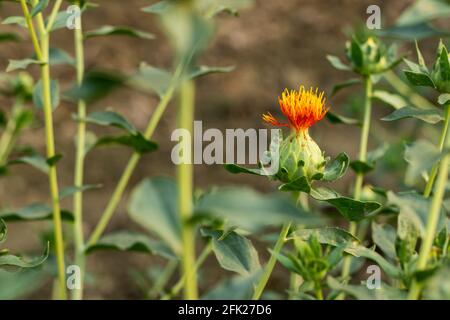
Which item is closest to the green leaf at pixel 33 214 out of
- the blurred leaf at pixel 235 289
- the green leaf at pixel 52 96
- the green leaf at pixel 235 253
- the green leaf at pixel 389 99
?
the green leaf at pixel 52 96

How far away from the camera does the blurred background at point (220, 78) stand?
2.66 meters

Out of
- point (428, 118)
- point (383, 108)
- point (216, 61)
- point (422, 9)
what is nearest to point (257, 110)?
point (216, 61)

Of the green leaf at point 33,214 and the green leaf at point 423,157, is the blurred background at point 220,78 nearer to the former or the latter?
the green leaf at point 33,214

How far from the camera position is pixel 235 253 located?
35.1 inches

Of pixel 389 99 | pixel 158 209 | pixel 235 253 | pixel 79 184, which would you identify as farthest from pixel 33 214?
pixel 158 209

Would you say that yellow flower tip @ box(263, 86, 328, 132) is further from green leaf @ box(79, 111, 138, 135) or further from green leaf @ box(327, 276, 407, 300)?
green leaf @ box(79, 111, 138, 135)

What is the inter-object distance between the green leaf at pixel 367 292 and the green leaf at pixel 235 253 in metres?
0.15

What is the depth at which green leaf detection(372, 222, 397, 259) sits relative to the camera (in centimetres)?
98

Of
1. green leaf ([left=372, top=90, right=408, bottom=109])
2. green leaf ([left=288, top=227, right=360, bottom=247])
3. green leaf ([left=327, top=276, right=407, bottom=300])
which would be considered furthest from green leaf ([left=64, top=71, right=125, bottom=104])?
green leaf ([left=372, top=90, right=408, bottom=109])

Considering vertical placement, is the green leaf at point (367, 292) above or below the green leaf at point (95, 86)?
below

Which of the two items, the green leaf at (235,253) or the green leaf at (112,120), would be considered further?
the green leaf at (112,120)

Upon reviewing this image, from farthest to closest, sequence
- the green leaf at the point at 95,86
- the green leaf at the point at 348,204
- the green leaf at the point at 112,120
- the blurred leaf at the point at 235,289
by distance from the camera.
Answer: the green leaf at the point at 112,120
the green leaf at the point at 348,204
the blurred leaf at the point at 235,289
the green leaf at the point at 95,86

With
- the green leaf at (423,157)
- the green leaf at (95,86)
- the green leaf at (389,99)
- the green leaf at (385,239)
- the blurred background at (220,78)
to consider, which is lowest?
the green leaf at (385,239)

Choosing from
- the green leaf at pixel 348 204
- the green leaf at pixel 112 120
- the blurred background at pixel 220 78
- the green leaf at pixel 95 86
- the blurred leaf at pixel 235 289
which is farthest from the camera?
the blurred background at pixel 220 78
